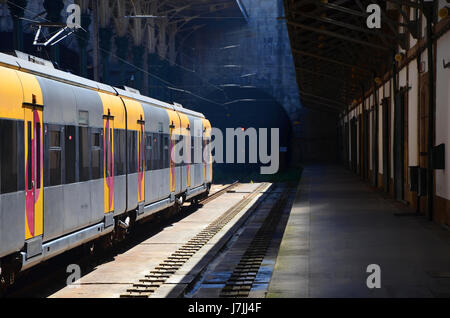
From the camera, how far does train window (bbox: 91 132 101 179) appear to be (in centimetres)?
1204

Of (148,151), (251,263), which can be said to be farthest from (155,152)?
(251,263)

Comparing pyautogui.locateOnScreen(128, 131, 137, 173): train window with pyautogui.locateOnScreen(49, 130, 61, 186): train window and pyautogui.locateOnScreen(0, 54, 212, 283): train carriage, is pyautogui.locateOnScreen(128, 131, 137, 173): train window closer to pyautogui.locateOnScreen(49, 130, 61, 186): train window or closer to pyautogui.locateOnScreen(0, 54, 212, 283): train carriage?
pyautogui.locateOnScreen(0, 54, 212, 283): train carriage

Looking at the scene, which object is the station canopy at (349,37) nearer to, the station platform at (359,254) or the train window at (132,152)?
the station platform at (359,254)

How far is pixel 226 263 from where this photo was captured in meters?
13.5

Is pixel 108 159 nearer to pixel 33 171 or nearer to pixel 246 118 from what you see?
pixel 33 171

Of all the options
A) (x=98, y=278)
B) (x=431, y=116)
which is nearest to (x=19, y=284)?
(x=98, y=278)

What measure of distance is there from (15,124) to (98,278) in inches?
147

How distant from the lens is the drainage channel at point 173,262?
10417mm

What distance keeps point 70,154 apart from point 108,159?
204 centimetres

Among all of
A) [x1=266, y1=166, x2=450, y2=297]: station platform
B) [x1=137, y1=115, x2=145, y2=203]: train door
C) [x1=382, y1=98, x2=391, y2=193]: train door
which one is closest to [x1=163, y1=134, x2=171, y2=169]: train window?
[x1=137, y1=115, x2=145, y2=203]: train door

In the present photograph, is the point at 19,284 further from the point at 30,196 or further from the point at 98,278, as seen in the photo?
the point at 30,196

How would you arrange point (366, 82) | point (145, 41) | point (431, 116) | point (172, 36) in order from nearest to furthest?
1. point (431, 116)
2. point (366, 82)
3. point (145, 41)
4. point (172, 36)

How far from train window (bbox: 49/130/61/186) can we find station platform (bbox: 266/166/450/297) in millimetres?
3273

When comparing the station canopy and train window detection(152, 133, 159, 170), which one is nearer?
train window detection(152, 133, 159, 170)
